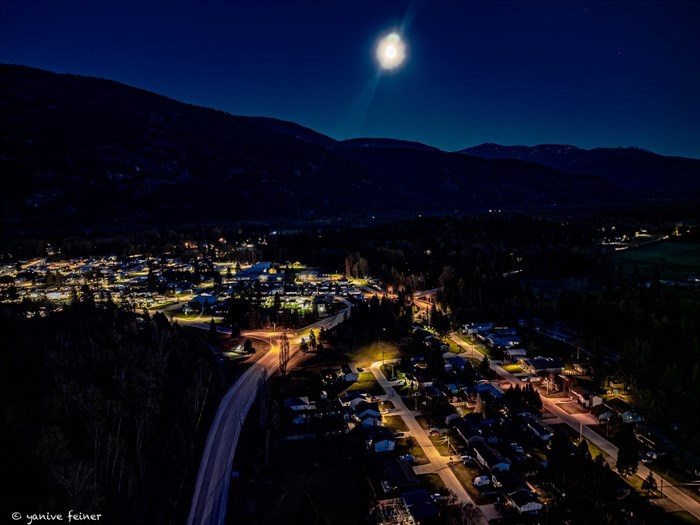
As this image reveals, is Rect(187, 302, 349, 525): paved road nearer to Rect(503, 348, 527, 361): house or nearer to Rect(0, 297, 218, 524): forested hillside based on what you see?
Rect(0, 297, 218, 524): forested hillside

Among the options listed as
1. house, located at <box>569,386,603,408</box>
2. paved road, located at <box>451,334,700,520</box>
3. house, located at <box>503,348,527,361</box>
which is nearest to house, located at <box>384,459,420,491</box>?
paved road, located at <box>451,334,700,520</box>

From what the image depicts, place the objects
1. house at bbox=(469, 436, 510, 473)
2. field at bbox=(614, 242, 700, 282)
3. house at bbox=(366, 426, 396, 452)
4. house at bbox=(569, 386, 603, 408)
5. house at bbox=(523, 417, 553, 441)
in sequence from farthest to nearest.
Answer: field at bbox=(614, 242, 700, 282) → house at bbox=(569, 386, 603, 408) → house at bbox=(523, 417, 553, 441) → house at bbox=(366, 426, 396, 452) → house at bbox=(469, 436, 510, 473)

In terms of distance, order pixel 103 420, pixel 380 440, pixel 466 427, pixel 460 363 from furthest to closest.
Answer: pixel 460 363
pixel 466 427
pixel 380 440
pixel 103 420

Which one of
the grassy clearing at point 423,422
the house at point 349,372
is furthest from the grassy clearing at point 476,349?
the grassy clearing at point 423,422

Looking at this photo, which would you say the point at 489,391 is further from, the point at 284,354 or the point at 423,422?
the point at 284,354

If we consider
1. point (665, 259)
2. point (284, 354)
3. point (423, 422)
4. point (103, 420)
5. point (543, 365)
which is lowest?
point (423, 422)

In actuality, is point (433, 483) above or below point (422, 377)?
below

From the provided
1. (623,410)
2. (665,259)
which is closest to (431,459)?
(623,410)
